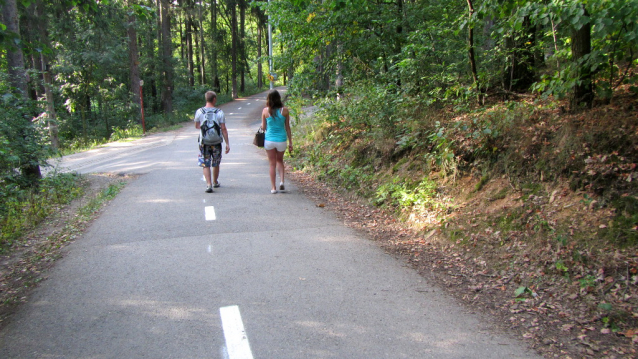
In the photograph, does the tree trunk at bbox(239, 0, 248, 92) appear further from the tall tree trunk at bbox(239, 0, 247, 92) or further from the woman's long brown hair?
the woman's long brown hair

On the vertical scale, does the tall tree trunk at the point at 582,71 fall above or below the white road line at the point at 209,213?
above

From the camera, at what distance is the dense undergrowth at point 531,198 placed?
3.82 meters

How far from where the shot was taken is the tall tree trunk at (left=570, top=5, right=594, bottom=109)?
5285 millimetres

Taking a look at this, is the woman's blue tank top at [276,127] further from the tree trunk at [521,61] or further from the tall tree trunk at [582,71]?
the tall tree trunk at [582,71]

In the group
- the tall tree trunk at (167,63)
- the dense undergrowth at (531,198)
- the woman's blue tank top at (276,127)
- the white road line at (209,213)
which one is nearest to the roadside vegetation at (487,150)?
the dense undergrowth at (531,198)

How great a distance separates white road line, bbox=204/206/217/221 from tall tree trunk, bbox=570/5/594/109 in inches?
214

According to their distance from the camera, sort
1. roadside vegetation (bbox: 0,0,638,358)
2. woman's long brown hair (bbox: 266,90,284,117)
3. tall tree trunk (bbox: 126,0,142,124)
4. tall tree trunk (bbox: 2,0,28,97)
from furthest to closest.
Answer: tall tree trunk (bbox: 126,0,142,124)
tall tree trunk (bbox: 2,0,28,97)
woman's long brown hair (bbox: 266,90,284,117)
roadside vegetation (bbox: 0,0,638,358)

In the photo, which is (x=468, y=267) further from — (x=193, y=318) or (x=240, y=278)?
(x=193, y=318)

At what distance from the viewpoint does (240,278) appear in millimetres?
4555

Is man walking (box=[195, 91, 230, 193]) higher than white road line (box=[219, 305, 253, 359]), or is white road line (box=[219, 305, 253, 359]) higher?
man walking (box=[195, 91, 230, 193])

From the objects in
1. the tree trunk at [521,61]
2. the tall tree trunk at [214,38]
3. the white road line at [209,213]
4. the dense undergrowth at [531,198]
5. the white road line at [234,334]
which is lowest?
the white road line at [234,334]

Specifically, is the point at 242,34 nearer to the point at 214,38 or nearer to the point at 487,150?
the point at 214,38

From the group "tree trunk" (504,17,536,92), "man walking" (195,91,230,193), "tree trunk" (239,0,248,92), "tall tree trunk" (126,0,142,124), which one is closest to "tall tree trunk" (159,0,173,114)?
"tall tree trunk" (126,0,142,124)

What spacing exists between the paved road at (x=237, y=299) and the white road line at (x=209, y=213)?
10 centimetres
